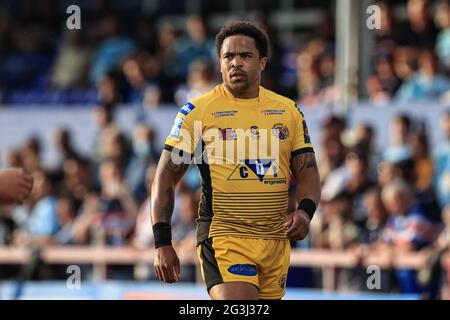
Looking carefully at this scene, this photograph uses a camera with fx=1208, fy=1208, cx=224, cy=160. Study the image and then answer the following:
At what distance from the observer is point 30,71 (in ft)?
63.5

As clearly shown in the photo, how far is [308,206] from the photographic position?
8133mm

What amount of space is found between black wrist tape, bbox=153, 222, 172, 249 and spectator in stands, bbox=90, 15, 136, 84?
31.9 feet

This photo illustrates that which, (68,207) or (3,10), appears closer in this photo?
(68,207)

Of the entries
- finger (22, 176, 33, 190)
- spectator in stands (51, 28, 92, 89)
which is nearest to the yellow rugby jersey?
finger (22, 176, 33, 190)

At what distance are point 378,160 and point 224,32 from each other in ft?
19.7

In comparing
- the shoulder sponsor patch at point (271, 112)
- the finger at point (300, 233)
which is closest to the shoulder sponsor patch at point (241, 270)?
the finger at point (300, 233)

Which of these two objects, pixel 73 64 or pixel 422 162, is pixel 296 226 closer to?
pixel 422 162

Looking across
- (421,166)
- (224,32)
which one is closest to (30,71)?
(421,166)

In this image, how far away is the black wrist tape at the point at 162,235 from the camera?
26.3ft

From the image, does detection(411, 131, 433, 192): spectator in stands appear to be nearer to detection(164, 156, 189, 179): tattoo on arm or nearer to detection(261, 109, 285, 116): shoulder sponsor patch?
detection(261, 109, 285, 116): shoulder sponsor patch

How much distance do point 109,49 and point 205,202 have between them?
1026 centimetres
